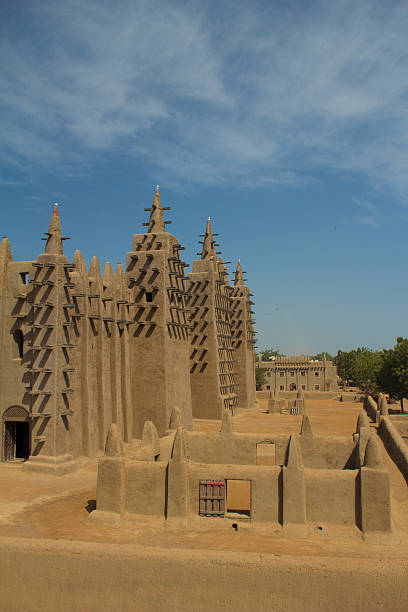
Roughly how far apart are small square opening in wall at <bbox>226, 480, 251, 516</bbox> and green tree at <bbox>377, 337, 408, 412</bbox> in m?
28.2

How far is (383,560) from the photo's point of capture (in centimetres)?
1134

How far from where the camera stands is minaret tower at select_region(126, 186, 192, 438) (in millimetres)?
29125

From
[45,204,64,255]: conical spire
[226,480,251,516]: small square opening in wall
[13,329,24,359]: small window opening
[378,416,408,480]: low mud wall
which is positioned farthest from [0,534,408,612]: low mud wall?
[45,204,64,255]: conical spire

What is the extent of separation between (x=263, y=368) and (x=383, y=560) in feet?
229

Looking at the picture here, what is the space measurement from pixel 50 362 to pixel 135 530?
10300mm

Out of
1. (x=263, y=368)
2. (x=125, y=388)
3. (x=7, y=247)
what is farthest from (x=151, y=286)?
(x=263, y=368)

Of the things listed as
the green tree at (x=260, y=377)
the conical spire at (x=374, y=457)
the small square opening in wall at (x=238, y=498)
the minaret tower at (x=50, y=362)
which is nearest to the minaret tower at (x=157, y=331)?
the minaret tower at (x=50, y=362)

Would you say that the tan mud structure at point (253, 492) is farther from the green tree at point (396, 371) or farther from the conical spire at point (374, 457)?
the green tree at point (396, 371)

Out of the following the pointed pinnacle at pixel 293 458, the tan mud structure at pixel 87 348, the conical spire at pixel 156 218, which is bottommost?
the pointed pinnacle at pixel 293 458

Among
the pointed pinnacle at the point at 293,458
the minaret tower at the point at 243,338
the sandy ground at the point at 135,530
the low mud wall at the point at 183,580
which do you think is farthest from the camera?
the minaret tower at the point at 243,338

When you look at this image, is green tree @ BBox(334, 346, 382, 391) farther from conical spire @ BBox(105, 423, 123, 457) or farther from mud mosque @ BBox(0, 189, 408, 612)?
conical spire @ BBox(105, 423, 123, 457)

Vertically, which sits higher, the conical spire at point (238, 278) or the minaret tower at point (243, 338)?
the conical spire at point (238, 278)

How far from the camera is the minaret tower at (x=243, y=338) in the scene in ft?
168

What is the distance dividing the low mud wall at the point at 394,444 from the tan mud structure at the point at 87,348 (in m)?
9.62
